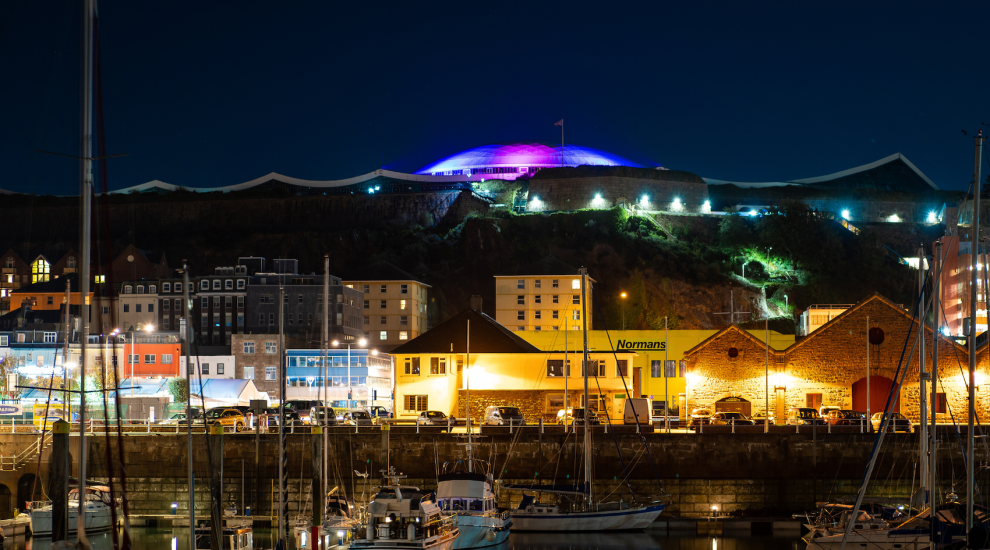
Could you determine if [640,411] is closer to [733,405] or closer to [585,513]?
[733,405]

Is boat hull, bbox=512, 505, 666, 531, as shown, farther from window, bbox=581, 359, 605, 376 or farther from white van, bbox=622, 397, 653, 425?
window, bbox=581, 359, 605, 376

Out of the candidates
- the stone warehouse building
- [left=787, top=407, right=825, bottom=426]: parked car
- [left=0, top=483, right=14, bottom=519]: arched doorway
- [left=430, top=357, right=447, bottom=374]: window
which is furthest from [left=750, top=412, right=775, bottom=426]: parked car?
[left=0, top=483, right=14, bottom=519]: arched doorway

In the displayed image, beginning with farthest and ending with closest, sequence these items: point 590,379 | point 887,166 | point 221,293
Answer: point 887,166 → point 221,293 → point 590,379

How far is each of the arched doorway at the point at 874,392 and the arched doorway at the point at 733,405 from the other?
447 centimetres

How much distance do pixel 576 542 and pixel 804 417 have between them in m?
14.2

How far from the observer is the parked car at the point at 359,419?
39.2 meters

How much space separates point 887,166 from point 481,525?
185 metres

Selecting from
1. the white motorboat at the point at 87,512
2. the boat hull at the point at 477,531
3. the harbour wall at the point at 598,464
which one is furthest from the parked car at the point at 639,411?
the white motorboat at the point at 87,512

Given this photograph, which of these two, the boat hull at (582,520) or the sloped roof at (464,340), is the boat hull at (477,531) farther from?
the sloped roof at (464,340)

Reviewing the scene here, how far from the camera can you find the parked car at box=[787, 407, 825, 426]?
40122 mm

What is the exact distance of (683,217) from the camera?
12825 cm

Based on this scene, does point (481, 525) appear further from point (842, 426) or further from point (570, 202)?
point (570, 202)

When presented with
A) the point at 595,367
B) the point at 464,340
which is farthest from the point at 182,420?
the point at 595,367

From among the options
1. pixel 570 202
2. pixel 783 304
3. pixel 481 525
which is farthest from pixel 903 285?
pixel 481 525
